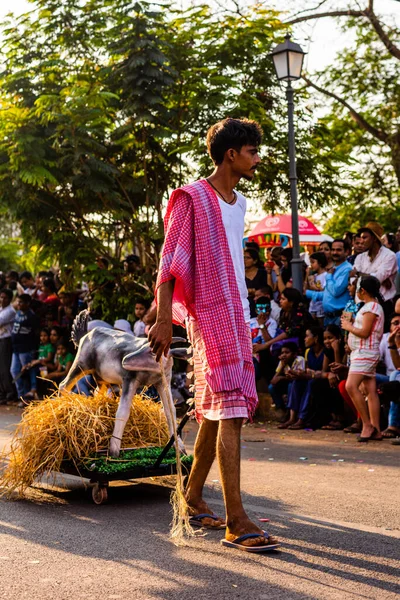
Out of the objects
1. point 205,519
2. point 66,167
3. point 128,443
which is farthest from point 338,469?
point 66,167

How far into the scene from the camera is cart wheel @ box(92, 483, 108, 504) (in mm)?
6125

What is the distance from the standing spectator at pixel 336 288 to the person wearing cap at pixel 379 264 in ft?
0.57

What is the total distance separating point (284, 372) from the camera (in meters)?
11.8

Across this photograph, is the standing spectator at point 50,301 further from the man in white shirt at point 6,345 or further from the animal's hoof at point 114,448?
the animal's hoof at point 114,448

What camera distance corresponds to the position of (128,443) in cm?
670

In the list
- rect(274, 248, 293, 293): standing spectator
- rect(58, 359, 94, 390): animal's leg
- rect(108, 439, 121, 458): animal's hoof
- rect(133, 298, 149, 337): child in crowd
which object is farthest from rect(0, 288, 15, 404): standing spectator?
rect(108, 439, 121, 458): animal's hoof

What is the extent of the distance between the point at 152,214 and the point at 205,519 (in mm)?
10597

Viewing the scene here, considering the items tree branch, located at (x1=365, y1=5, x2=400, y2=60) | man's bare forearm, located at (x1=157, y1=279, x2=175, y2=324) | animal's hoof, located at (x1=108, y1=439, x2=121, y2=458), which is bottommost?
animal's hoof, located at (x1=108, y1=439, x2=121, y2=458)

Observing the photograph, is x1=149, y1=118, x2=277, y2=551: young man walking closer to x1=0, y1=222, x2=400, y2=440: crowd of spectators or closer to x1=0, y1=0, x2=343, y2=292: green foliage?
x1=0, y1=222, x2=400, y2=440: crowd of spectators

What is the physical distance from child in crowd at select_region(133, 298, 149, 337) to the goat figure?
18.8 ft

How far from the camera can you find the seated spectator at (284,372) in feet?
37.8

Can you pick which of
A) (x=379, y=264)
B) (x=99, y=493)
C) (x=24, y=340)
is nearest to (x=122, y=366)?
(x=99, y=493)

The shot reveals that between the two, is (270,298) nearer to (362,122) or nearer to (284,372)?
(284,372)

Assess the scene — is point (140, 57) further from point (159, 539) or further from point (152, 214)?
point (159, 539)
